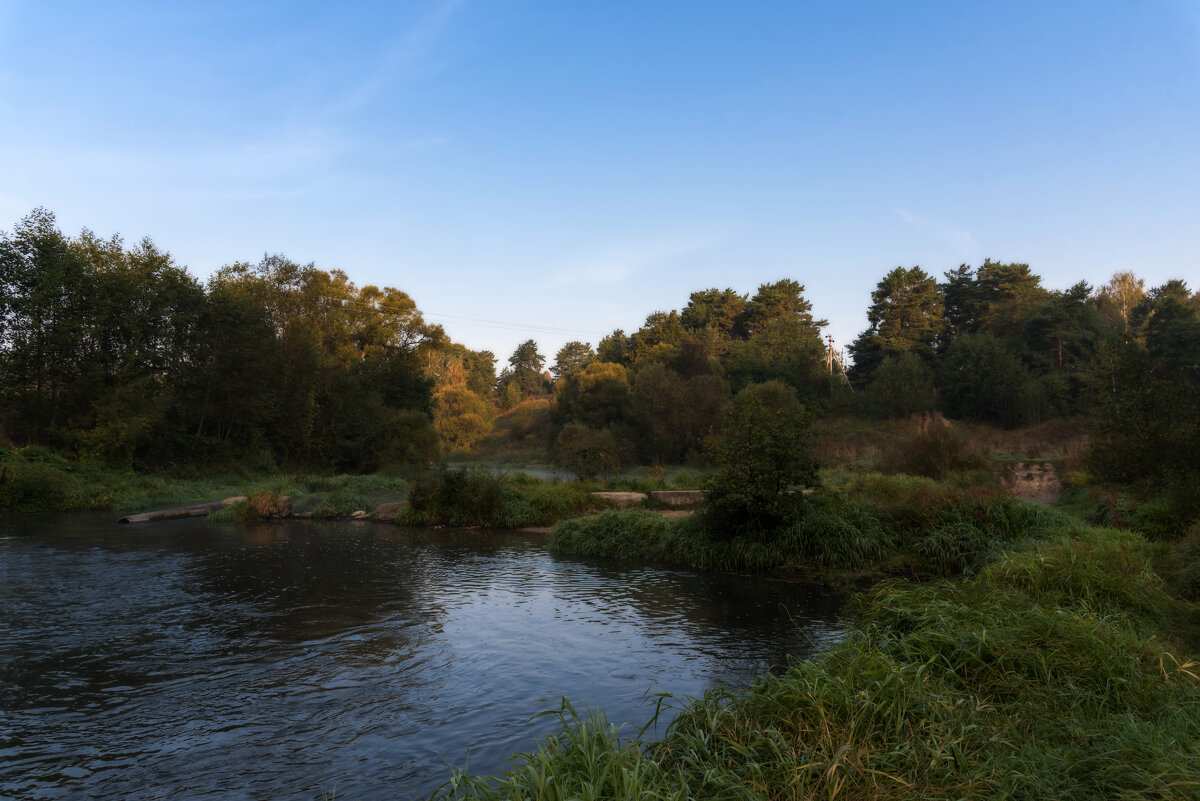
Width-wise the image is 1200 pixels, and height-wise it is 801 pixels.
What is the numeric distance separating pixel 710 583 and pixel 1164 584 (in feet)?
22.7

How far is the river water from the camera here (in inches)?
230

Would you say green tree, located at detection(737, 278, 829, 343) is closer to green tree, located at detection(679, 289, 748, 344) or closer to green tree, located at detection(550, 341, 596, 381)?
green tree, located at detection(679, 289, 748, 344)

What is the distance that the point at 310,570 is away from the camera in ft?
48.4

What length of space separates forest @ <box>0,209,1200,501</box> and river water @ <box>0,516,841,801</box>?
21.5 feet

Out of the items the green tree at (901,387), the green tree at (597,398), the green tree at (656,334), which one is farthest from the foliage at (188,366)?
the green tree at (901,387)

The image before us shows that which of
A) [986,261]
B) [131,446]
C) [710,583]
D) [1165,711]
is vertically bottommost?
[710,583]

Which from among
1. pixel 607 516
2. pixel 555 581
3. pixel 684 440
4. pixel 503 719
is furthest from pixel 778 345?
pixel 503 719

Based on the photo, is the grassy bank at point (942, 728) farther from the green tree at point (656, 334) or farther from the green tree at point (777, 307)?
the green tree at point (777, 307)

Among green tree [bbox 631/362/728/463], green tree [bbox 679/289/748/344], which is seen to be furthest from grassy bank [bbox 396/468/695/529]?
green tree [bbox 679/289/748/344]

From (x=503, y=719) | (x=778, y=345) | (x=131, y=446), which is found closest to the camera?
(x=503, y=719)

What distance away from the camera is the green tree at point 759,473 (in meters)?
14.0

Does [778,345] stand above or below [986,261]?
below

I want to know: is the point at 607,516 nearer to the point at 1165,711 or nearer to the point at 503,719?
the point at 503,719

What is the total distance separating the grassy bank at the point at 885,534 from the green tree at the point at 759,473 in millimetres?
316
